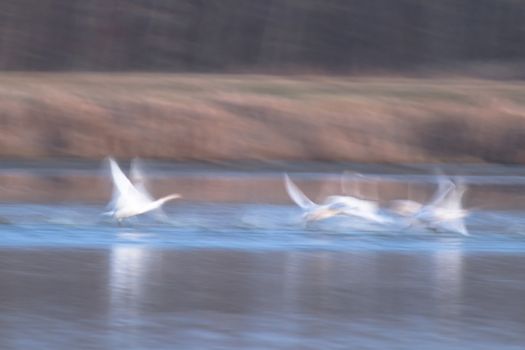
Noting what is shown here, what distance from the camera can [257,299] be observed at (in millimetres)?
7484

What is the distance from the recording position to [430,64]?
2112 centimetres

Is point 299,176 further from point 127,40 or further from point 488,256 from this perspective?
point 127,40

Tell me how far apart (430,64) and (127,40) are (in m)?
4.61

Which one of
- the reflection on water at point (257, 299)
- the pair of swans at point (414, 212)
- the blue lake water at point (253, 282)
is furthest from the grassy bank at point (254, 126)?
the reflection on water at point (257, 299)

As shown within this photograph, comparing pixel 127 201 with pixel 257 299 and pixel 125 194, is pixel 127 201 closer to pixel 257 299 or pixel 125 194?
pixel 125 194

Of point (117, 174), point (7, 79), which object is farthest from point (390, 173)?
point (7, 79)

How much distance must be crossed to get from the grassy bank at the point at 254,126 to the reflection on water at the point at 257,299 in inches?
248

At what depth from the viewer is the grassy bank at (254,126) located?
15859 mm

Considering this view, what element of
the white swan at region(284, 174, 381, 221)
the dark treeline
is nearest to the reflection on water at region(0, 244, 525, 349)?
the white swan at region(284, 174, 381, 221)

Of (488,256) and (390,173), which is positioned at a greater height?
(390,173)

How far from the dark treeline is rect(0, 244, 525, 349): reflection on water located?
11817 millimetres

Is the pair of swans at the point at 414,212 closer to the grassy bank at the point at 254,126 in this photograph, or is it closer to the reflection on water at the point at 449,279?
the reflection on water at the point at 449,279

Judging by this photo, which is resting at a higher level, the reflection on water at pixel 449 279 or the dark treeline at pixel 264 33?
the dark treeline at pixel 264 33

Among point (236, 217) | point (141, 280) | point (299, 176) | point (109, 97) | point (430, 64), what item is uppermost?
point (430, 64)
